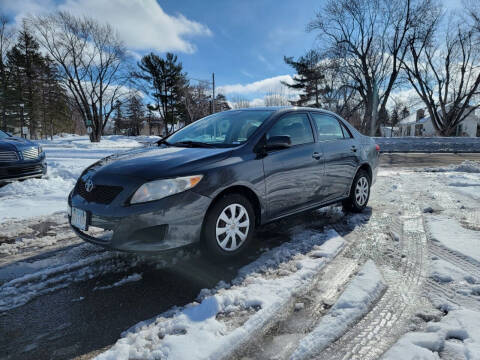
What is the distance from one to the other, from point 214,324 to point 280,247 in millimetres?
1412

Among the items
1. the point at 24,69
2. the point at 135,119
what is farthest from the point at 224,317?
the point at 135,119

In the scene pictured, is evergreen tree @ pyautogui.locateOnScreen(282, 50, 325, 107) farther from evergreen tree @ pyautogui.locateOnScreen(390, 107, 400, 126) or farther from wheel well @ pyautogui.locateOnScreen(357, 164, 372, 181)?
evergreen tree @ pyautogui.locateOnScreen(390, 107, 400, 126)

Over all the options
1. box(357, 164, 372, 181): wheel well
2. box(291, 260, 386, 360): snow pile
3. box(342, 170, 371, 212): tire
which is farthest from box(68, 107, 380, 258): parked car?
box(291, 260, 386, 360): snow pile

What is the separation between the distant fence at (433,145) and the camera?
17.4 metres

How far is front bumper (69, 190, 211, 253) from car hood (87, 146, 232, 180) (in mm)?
241

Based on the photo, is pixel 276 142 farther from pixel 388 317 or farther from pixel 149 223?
pixel 388 317

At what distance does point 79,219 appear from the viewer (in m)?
2.63

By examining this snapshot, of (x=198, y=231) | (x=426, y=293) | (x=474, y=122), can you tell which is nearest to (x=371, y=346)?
(x=426, y=293)

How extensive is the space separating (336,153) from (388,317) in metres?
2.34

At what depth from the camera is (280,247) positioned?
316cm

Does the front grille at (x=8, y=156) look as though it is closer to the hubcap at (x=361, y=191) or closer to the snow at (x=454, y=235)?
the hubcap at (x=361, y=191)

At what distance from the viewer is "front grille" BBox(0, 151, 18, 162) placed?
5.91 m

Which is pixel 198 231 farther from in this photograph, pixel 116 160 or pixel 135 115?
pixel 135 115

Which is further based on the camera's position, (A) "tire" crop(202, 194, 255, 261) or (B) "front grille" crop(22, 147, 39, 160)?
(B) "front grille" crop(22, 147, 39, 160)
